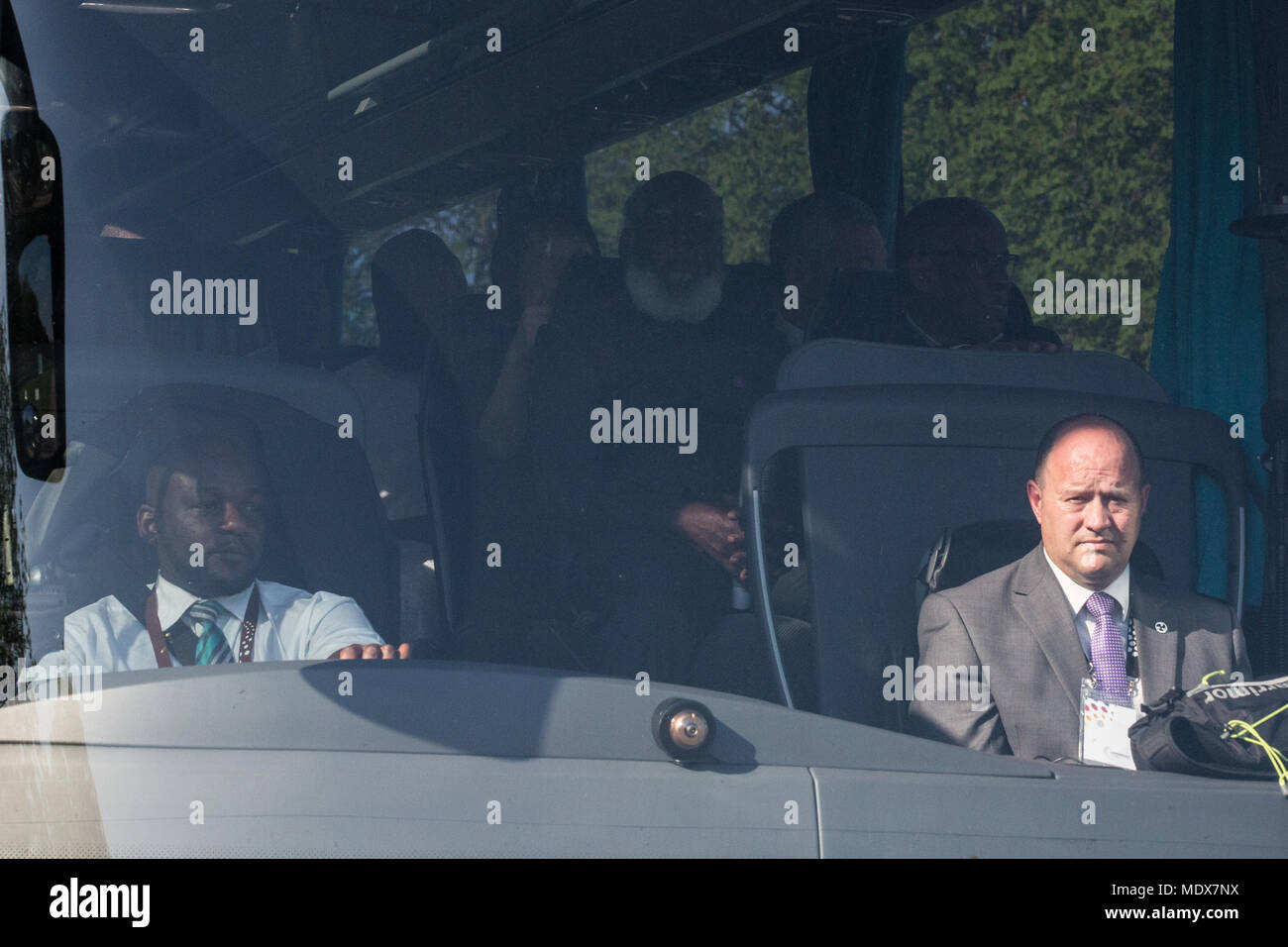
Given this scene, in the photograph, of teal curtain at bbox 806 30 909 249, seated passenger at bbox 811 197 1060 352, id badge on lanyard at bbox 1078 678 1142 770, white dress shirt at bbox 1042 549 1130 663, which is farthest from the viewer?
seated passenger at bbox 811 197 1060 352

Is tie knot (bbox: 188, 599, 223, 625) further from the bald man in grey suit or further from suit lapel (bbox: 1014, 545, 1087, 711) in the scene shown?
suit lapel (bbox: 1014, 545, 1087, 711)

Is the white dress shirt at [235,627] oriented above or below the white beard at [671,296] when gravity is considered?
below

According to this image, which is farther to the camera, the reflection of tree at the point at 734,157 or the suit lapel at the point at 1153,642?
the reflection of tree at the point at 734,157

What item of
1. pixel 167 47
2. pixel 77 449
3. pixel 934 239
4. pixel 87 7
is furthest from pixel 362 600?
pixel 934 239

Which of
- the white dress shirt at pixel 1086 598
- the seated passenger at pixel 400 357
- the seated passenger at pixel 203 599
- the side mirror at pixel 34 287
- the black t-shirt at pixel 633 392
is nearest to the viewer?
the side mirror at pixel 34 287

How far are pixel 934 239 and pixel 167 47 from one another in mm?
1877

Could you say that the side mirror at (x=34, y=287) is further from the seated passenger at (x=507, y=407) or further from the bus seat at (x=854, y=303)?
the bus seat at (x=854, y=303)

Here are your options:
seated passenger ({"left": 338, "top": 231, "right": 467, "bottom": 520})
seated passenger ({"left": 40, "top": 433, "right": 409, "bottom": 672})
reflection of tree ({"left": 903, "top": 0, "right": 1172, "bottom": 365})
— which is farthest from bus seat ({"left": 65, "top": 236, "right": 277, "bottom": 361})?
reflection of tree ({"left": 903, "top": 0, "right": 1172, "bottom": 365})

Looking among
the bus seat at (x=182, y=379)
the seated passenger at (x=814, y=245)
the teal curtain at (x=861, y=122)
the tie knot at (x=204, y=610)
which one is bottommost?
the tie knot at (x=204, y=610)

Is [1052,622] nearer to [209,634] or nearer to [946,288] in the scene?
[209,634]

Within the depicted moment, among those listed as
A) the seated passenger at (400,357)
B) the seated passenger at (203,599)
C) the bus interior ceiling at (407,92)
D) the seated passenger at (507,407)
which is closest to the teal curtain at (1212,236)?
the bus interior ceiling at (407,92)

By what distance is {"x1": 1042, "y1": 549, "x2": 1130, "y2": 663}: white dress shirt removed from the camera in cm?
225

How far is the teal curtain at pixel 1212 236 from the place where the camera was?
319cm

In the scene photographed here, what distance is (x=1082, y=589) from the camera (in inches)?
90.1
